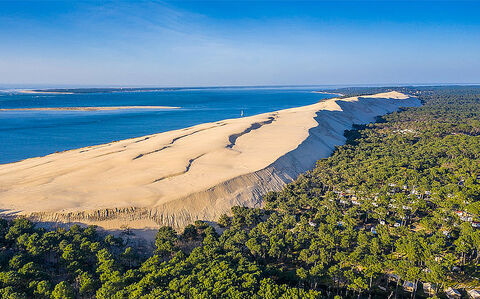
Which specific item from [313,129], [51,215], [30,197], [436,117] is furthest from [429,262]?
[436,117]

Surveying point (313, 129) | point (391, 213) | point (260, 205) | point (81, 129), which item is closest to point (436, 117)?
point (313, 129)

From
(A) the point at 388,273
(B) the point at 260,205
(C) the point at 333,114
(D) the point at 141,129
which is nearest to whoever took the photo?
(A) the point at 388,273

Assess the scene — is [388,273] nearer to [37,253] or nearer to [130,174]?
[37,253]

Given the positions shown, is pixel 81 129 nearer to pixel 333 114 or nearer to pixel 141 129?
pixel 141 129

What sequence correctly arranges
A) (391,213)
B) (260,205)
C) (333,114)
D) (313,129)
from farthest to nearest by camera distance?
(333,114) → (313,129) → (260,205) → (391,213)

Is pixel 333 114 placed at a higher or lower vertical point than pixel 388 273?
higher

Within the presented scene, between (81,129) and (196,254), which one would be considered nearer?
(196,254)
